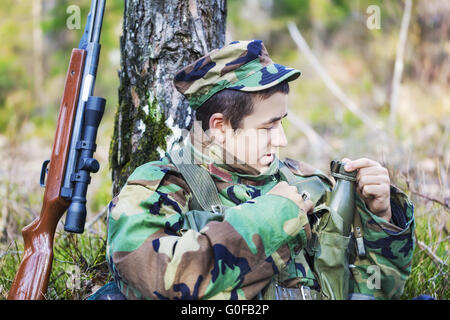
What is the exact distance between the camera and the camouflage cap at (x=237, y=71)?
2.33 meters

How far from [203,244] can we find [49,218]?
106 centimetres

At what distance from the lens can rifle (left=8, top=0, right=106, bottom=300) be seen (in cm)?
245

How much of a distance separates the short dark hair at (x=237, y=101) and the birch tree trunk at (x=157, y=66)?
652mm

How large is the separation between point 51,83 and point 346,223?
9.87 metres

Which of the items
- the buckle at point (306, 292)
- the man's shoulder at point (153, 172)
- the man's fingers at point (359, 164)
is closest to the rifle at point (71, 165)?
the man's shoulder at point (153, 172)

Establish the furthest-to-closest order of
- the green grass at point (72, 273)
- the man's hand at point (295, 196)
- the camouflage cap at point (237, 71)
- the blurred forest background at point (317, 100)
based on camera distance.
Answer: the blurred forest background at point (317, 100) < the green grass at point (72, 273) < the camouflage cap at point (237, 71) < the man's hand at point (295, 196)

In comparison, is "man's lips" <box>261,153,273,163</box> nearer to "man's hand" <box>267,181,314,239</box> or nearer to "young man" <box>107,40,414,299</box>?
"young man" <box>107,40,414,299</box>

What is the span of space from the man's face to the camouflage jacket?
0.68ft

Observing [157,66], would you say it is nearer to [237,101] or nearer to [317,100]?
[237,101]

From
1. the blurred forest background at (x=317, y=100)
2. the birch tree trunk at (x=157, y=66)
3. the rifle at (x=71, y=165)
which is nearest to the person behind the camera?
the rifle at (x=71, y=165)

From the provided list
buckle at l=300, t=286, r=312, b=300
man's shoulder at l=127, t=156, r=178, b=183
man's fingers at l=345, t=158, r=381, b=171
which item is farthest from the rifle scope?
man's fingers at l=345, t=158, r=381, b=171

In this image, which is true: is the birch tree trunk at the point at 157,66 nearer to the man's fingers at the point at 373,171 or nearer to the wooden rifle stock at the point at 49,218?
the wooden rifle stock at the point at 49,218

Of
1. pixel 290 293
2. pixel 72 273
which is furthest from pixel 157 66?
pixel 290 293
